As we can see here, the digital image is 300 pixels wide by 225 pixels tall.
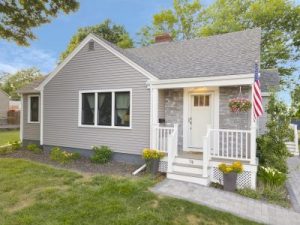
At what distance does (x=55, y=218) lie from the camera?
14.5 feet

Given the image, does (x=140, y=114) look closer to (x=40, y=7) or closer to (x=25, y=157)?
(x=25, y=157)

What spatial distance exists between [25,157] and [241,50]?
31.3ft

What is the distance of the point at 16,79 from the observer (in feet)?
179

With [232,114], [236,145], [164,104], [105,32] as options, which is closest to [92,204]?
[236,145]

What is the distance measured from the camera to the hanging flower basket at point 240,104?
7129 mm

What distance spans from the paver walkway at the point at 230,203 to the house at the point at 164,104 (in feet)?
1.85

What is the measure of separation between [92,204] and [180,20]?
23.9 metres

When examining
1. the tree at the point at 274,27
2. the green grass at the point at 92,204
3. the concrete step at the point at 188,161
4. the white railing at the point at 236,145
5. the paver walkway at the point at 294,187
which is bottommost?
the paver walkway at the point at 294,187

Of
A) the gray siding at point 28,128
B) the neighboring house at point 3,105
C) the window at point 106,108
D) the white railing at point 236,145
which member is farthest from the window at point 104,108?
the neighboring house at point 3,105

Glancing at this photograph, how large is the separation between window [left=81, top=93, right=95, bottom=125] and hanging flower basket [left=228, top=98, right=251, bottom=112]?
212 inches

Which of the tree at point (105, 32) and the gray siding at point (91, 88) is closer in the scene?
the gray siding at point (91, 88)

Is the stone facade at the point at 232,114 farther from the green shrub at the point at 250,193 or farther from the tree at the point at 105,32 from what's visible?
the tree at the point at 105,32

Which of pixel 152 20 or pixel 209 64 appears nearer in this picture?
pixel 209 64

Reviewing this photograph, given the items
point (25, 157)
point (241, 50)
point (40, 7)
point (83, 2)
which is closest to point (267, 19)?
point (241, 50)
